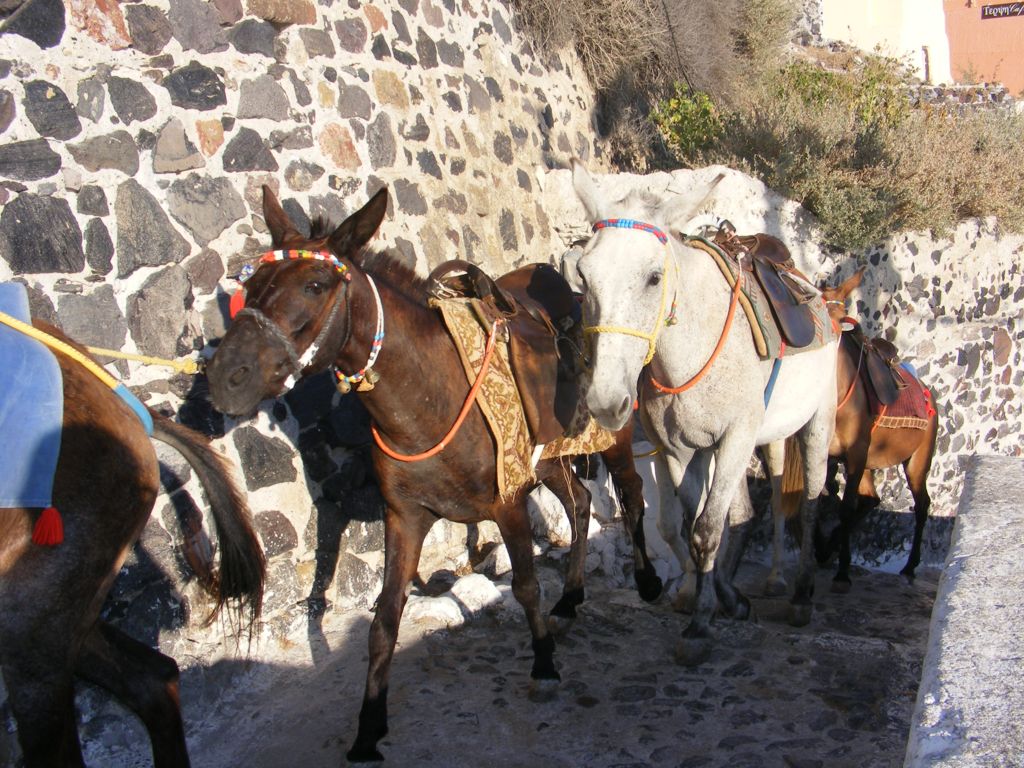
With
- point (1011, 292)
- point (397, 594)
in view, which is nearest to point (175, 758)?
point (397, 594)

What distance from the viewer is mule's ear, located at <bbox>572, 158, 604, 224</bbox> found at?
11.6ft

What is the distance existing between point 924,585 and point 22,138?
6311 millimetres

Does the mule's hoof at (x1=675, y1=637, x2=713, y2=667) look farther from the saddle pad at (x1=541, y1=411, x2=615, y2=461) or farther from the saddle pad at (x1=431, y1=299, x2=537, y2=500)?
the saddle pad at (x1=431, y1=299, x2=537, y2=500)

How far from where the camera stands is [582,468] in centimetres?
545

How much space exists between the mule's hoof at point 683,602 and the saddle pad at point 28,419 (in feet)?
11.0

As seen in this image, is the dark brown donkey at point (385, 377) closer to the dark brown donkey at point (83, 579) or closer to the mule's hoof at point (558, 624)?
the dark brown donkey at point (83, 579)

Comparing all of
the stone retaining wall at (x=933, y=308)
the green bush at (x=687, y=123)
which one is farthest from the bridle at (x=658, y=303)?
the green bush at (x=687, y=123)

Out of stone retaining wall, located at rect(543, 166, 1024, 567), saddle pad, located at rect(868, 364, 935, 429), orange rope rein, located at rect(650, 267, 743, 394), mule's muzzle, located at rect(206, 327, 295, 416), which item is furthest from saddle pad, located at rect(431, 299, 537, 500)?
stone retaining wall, located at rect(543, 166, 1024, 567)

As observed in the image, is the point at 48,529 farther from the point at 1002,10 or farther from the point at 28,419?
the point at 1002,10

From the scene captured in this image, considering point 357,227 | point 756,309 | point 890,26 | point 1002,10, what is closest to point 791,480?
point 756,309

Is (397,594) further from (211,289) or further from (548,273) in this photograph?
(548,273)

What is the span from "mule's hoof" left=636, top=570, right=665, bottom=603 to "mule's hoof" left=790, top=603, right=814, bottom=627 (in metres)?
0.76

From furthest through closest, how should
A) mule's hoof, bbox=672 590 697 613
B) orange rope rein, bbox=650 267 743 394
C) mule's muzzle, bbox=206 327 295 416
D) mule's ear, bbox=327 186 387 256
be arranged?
mule's hoof, bbox=672 590 697 613, orange rope rein, bbox=650 267 743 394, mule's ear, bbox=327 186 387 256, mule's muzzle, bbox=206 327 295 416

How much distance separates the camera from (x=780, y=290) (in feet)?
14.2
